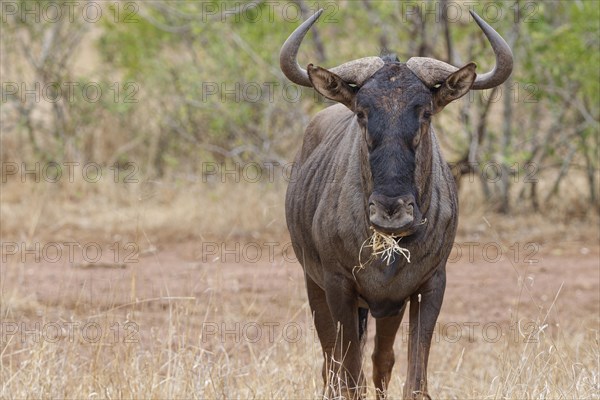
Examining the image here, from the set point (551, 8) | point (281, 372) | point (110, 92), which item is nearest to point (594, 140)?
point (551, 8)

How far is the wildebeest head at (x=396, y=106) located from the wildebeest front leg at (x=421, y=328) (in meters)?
0.49

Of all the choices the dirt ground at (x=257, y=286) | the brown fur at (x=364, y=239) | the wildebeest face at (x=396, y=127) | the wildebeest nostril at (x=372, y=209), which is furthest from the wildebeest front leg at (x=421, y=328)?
the dirt ground at (x=257, y=286)

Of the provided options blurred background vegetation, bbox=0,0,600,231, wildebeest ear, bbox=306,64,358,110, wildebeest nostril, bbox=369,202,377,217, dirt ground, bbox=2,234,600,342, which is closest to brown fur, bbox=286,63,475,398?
wildebeest ear, bbox=306,64,358,110

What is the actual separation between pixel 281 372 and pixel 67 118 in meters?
9.45

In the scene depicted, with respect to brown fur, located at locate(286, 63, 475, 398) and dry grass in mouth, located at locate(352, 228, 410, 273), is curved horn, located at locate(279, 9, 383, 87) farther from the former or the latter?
dry grass in mouth, located at locate(352, 228, 410, 273)

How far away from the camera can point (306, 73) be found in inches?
231

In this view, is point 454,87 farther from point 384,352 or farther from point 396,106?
point 384,352

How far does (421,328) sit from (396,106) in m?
1.19

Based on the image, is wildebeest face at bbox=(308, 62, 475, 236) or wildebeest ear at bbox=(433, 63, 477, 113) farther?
wildebeest ear at bbox=(433, 63, 477, 113)

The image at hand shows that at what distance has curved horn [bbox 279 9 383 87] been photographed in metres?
5.61

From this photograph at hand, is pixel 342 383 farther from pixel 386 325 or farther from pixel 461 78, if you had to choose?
pixel 461 78

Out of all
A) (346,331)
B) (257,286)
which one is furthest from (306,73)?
(257,286)

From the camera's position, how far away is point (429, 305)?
582 centimetres

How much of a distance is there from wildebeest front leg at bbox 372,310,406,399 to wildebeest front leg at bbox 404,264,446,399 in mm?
426
